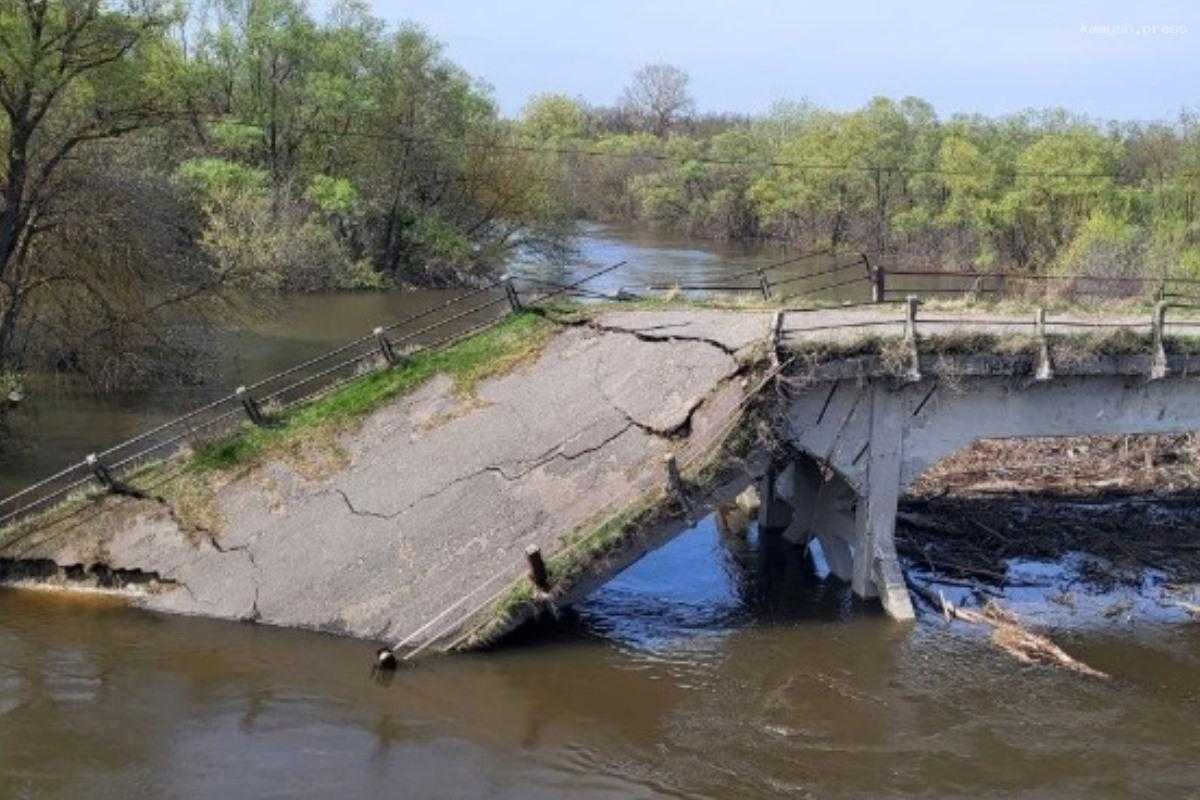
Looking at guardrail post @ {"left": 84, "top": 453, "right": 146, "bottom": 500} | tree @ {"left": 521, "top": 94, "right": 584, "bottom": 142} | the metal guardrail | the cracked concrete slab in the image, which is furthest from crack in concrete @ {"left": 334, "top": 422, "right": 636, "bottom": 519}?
tree @ {"left": 521, "top": 94, "right": 584, "bottom": 142}

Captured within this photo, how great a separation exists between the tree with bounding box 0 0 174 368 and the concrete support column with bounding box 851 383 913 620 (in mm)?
15544

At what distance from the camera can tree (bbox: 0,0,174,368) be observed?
21781 millimetres

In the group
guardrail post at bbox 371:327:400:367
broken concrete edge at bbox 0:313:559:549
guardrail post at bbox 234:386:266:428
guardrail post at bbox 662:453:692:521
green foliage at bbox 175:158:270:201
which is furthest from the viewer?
green foliage at bbox 175:158:270:201

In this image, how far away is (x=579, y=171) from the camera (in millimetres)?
93000

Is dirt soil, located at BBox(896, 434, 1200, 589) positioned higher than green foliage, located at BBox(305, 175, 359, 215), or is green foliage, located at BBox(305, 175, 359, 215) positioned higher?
green foliage, located at BBox(305, 175, 359, 215)

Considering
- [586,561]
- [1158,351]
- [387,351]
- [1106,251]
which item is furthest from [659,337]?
[1106,251]

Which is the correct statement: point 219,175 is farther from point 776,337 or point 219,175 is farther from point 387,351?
point 776,337

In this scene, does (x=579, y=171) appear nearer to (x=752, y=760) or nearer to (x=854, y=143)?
(x=854, y=143)

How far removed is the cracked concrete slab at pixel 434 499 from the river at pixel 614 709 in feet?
2.34

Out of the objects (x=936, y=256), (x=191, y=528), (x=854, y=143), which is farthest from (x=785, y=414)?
(x=854, y=143)

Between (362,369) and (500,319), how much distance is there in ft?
7.95

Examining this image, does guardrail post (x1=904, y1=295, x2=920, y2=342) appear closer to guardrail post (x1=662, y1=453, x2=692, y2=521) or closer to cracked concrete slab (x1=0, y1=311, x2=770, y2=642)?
cracked concrete slab (x1=0, y1=311, x2=770, y2=642)

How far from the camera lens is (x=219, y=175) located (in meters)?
40.9

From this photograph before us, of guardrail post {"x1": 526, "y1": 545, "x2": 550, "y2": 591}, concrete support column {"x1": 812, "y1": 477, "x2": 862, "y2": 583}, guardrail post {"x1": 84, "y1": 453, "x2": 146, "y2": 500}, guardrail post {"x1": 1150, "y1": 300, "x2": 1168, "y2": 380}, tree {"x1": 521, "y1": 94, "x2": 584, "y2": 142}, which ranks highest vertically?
tree {"x1": 521, "y1": 94, "x2": 584, "y2": 142}
